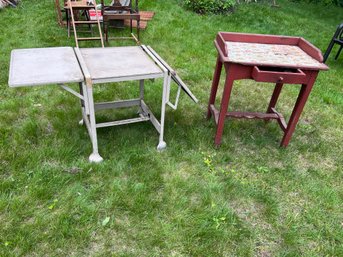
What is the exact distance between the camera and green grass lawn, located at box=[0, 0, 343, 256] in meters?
2.34

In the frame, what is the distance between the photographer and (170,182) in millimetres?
2834

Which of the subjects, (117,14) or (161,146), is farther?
(117,14)

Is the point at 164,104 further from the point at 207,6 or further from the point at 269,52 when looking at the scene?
the point at 207,6

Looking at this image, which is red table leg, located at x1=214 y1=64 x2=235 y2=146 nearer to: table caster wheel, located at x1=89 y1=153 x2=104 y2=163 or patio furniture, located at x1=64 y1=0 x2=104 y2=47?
table caster wheel, located at x1=89 y1=153 x2=104 y2=163

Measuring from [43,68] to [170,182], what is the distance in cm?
150

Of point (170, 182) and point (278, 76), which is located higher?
point (278, 76)

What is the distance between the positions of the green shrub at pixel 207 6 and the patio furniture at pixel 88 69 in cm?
524

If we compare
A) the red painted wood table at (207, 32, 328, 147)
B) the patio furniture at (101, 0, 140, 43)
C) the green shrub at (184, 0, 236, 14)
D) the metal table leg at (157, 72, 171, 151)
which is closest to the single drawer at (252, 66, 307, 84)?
the red painted wood table at (207, 32, 328, 147)

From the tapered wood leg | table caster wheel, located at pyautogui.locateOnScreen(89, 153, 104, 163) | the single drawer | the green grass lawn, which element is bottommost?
the green grass lawn

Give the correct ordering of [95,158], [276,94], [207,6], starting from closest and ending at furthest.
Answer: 1. [95,158]
2. [276,94]
3. [207,6]

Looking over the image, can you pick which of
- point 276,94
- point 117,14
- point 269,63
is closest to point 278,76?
point 269,63

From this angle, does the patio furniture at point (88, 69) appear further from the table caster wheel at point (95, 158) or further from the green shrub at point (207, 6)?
the green shrub at point (207, 6)

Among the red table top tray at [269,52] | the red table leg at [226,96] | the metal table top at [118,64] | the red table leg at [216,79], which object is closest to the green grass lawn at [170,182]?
the red table leg at [226,96]

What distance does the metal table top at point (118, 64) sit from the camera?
2.64 meters
